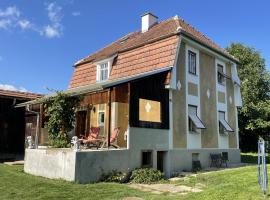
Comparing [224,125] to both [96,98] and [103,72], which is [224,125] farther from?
[96,98]

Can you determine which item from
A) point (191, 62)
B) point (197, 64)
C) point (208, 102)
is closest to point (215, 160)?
point (208, 102)

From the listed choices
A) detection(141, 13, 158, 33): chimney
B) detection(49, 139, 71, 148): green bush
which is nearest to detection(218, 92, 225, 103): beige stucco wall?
detection(141, 13, 158, 33): chimney

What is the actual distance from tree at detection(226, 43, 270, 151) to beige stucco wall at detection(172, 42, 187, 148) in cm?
1799

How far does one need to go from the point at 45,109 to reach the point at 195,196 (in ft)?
32.4

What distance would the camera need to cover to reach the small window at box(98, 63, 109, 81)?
21.2 m

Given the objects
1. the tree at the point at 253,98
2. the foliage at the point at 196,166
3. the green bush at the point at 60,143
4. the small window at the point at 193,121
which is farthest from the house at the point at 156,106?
the tree at the point at 253,98

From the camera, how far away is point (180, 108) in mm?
18250

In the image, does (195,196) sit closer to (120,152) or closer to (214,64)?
(120,152)

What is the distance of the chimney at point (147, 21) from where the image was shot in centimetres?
2363

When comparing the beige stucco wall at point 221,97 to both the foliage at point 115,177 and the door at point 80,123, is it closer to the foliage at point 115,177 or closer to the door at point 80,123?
the door at point 80,123

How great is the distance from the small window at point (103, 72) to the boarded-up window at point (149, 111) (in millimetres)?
5809

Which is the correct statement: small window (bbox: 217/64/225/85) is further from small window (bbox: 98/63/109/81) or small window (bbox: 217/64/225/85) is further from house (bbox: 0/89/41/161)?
house (bbox: 0/89/41/161)

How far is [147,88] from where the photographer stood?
1574 centimetres

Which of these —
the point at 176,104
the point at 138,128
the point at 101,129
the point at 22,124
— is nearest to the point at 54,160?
the point at 138,128
